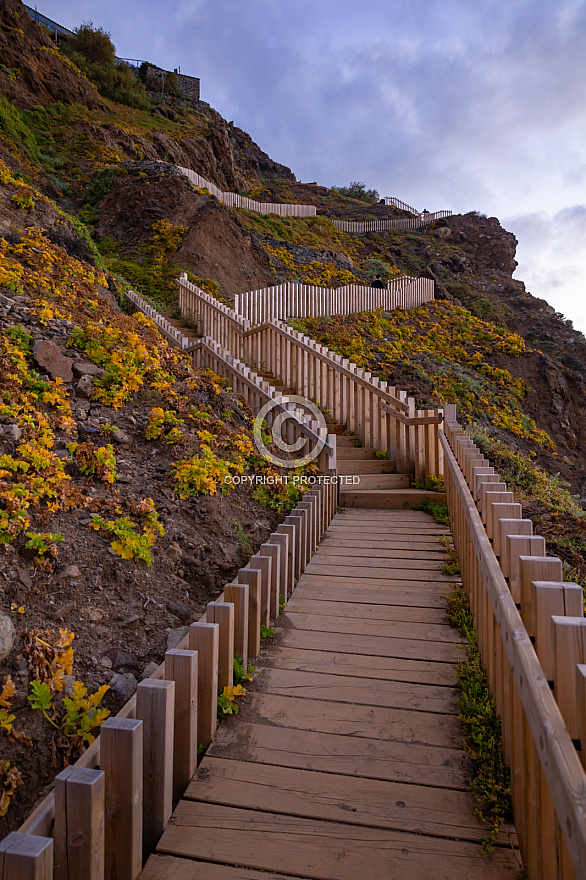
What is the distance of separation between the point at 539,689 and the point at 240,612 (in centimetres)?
162

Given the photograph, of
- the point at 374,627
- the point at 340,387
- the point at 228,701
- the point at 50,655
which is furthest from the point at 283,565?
the point at 340,387

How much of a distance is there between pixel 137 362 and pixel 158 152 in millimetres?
25819

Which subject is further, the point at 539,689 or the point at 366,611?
the point at 366,611

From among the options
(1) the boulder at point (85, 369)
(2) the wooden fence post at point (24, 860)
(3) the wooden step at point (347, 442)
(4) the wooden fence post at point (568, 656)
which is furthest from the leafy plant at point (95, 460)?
(3) the wooden step at point (347, 442)

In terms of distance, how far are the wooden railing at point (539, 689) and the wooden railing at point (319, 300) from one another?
10.8 meters

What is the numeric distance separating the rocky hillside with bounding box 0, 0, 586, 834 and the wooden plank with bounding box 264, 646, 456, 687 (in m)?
0.71

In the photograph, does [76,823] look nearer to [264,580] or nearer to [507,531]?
[264,580]

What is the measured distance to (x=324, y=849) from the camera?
175 centimetres

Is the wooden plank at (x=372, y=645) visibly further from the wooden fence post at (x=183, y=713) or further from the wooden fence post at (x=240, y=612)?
the wooden fence post at (x=183, y=713)

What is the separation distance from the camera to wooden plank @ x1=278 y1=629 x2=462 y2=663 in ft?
9.67

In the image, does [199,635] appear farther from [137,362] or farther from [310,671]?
[137,362]

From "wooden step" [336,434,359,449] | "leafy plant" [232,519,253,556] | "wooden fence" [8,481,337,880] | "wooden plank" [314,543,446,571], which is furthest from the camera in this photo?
"wooden step" [336,434,359,449]
